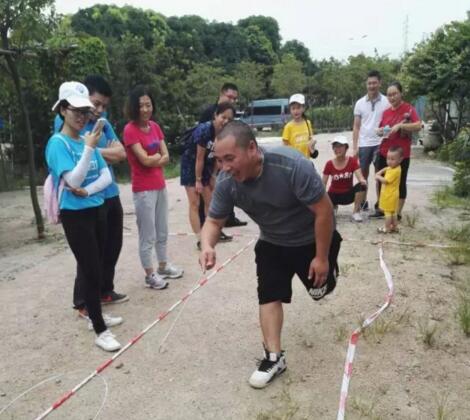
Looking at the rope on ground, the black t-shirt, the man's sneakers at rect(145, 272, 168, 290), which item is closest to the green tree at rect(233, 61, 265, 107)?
the black t-shirt

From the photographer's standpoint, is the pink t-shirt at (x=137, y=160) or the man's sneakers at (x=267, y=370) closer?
the man's sneakers at (x=267, y=370)

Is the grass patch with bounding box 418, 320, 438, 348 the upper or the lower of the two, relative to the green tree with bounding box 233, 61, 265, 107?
lower

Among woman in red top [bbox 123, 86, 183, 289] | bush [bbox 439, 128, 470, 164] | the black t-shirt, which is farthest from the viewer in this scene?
bush [bbox 439, 128, 470, 164]

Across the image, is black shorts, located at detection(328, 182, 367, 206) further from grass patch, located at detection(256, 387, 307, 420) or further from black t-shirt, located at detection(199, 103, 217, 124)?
grass patch, located at detection(256, 387, 307, 420)

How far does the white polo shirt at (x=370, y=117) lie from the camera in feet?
21.5

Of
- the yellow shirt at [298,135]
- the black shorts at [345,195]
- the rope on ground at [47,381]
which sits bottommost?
the rope on ground at [47,381]

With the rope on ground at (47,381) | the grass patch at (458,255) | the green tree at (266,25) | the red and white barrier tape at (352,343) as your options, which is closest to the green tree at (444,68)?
the grass patch at (458,255)

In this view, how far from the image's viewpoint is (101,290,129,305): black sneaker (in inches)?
159

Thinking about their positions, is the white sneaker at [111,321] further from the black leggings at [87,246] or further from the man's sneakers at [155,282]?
the man's sneakers at [155,282]

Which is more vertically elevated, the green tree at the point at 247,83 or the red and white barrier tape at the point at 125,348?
the green tree at the point at 247,83

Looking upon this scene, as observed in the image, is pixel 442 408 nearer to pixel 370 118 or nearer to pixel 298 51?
pixel 370 118

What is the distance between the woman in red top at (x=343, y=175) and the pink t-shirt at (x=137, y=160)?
113 inches

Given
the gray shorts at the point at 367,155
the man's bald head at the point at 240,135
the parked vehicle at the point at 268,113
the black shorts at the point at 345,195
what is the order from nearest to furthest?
the man's bald head at the point at 240,135 < the black shorts at the point at 345,195 < the gray shorts at the point at 367,155 < the parked vehicle at the point at 268,113

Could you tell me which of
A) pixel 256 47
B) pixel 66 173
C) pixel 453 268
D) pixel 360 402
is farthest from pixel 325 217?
pixel 256 47
